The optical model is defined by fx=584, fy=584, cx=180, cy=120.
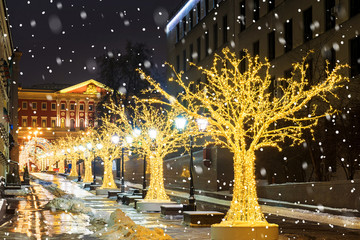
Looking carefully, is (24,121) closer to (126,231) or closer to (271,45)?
(271,45)

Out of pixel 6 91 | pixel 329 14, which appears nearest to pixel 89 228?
pixel 329 14

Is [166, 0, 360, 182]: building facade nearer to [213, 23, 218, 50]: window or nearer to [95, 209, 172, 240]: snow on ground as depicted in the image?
[213, 23, 218, 50]: window

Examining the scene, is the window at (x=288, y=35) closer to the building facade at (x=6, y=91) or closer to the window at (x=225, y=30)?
the window at (x=225, y=30)

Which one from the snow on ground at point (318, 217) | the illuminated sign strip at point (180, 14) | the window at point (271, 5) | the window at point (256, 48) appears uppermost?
the illuminated sign strip at point (180, 14)

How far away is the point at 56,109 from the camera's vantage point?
13938 cm

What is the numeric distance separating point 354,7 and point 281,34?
8.88 m

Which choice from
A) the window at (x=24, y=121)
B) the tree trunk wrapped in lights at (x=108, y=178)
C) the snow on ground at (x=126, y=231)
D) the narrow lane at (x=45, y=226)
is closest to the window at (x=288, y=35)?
the tree trunk wrapped in lights at (x=108, y=178)

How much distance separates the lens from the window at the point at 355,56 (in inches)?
1284

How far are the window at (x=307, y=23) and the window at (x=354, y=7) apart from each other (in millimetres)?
4806

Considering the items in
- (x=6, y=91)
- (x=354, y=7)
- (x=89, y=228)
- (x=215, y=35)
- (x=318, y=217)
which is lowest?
(x=318, y=217)

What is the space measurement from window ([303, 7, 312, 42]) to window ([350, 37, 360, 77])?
16.4ft

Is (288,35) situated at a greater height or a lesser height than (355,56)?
greater

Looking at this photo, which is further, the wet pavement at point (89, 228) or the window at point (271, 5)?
the window at point (271, 5)

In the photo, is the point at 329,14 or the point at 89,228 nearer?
the point at 89,228
